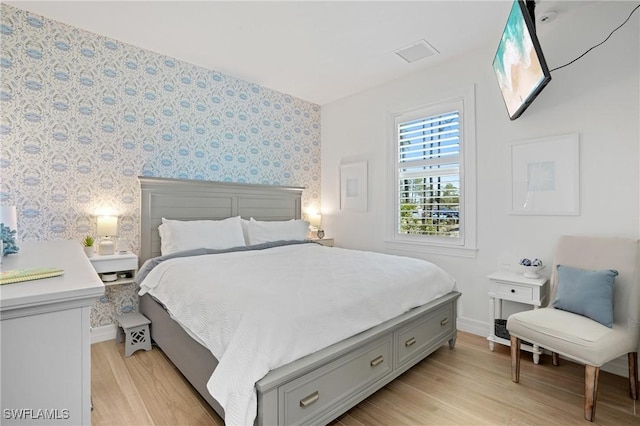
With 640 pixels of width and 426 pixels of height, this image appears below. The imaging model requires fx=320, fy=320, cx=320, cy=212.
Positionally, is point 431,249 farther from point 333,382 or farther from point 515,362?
point 333,382

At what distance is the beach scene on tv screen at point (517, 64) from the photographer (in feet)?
6.77

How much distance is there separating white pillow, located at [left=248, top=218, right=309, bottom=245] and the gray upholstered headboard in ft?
1.14

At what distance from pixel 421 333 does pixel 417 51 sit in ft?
8.90

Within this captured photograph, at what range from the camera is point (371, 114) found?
429cm

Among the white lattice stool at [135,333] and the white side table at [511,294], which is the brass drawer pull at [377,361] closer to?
the white side table at [511,294]

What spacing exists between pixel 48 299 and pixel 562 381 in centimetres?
310

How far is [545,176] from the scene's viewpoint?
9.24 feet

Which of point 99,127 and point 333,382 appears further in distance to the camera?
point 99,127

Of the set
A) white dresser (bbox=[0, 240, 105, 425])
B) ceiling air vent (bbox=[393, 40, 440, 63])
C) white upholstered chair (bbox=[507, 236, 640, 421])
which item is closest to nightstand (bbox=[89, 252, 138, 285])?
white dresser (bbox=[0, 240, 105, 425])

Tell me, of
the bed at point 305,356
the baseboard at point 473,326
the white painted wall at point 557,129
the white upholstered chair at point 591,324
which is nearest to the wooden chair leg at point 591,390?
the white upholstered chair at point 591,324

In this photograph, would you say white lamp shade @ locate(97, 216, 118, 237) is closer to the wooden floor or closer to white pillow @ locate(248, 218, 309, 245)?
the wooden floor

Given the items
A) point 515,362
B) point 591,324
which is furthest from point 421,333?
point 591,324

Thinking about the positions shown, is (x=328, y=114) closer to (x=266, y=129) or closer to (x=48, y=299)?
(x=266, y=129)

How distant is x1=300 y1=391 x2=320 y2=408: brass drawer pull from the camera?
1.62 m
